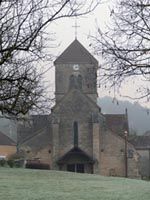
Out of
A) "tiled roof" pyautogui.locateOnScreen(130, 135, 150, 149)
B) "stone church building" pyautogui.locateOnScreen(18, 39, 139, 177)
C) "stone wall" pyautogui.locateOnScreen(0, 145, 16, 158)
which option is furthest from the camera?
"stone wall" pyautogui.locateOnScreen(0, 145, 16, 158)

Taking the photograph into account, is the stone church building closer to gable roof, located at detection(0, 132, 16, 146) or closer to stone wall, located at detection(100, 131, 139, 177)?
stone wall, located at detection(100, 131, 139, 177)

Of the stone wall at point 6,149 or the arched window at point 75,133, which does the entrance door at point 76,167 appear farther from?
the stone wall at point 6,149

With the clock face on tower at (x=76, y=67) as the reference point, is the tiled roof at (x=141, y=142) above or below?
below

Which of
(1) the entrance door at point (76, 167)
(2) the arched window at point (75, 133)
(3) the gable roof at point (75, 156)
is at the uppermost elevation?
(2) the arched window at point (75, 133)

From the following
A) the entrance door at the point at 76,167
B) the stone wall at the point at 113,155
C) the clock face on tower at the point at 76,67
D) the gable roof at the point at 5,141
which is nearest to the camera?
the entrance door at the point at 76,167

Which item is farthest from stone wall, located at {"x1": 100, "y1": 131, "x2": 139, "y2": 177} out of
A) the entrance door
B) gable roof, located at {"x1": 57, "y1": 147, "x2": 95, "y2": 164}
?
the entrance door

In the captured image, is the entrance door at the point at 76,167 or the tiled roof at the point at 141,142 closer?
the entrance door at the point at 76,167

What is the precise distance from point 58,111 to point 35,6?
221ft

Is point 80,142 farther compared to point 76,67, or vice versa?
point 76,67

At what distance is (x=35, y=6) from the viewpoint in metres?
12.9

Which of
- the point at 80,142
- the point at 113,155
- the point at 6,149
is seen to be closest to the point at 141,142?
the point at 113,155

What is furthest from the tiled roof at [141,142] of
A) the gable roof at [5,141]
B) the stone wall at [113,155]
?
the gable roof at [5,141]

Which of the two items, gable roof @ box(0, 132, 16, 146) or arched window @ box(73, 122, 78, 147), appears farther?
gable roof @ box(0, 132, 16, 146)

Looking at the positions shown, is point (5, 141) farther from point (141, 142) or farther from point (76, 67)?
point (141, 142)
